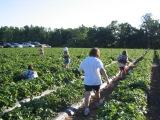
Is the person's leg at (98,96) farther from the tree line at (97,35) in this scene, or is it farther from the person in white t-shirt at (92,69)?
the tree line at (97,35)

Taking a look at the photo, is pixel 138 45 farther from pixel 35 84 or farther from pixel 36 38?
pixel 35 84

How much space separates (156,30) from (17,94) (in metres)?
111

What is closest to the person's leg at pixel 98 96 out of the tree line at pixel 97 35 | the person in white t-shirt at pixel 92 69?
the person in white t-shirt at pixel 92 69

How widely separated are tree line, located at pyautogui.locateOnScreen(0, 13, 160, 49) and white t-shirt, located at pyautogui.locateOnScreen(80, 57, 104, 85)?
323ft

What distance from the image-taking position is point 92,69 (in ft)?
38.1

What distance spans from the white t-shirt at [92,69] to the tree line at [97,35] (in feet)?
323

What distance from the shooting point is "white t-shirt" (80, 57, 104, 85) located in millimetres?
11562

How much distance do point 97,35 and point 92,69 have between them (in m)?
105

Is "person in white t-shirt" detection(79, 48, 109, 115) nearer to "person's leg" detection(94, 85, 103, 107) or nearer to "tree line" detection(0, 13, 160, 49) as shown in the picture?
"person's leg" detection(94, 85, 103, 107)

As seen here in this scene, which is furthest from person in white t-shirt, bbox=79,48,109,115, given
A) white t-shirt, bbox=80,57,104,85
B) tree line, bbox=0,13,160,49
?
tree line, bbox=0,13,160,49

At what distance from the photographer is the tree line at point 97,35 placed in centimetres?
11269

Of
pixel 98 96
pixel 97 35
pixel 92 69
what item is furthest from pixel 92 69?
pixel 97 35

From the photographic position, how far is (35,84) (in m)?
16.1

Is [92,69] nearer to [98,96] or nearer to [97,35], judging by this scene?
[98,96]
